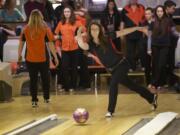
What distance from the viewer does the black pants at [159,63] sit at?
454 inches

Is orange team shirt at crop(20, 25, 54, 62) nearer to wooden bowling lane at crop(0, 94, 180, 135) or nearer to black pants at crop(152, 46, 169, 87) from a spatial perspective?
wooden bowling lane at crop(0, 94, 180, 135)

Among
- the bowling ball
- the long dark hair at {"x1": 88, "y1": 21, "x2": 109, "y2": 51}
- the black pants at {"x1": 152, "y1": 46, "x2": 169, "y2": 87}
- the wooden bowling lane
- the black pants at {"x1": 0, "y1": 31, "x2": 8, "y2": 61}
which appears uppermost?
the long dark hair at {"x1": 88, "y1": 21, "x2": 109, "y2": 51}

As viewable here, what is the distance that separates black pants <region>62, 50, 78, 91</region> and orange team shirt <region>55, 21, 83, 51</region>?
0.13m

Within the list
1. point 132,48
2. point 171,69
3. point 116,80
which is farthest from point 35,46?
point 171,69

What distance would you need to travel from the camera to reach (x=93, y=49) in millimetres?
8812

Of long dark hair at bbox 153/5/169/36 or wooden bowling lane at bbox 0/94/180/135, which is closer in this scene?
wooden bowling lane at bbox 0/94/180/135

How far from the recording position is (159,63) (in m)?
11.6

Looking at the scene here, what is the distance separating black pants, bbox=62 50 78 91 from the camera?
11.6 m

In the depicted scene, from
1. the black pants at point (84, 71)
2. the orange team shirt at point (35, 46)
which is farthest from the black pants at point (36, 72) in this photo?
the black pants at point (84, 71)

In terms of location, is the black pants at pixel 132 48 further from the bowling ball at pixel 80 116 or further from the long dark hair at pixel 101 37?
the bowling ball at pixel 80 116

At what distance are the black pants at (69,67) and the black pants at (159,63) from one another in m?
1.70

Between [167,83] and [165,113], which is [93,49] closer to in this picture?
[165,113]

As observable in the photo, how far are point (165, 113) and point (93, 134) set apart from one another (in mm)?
1698

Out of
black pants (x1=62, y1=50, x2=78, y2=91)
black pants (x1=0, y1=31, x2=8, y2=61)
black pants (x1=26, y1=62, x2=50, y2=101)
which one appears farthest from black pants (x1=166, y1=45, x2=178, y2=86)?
black pants (x1=0, y1=31, x2=8, y2=61)
